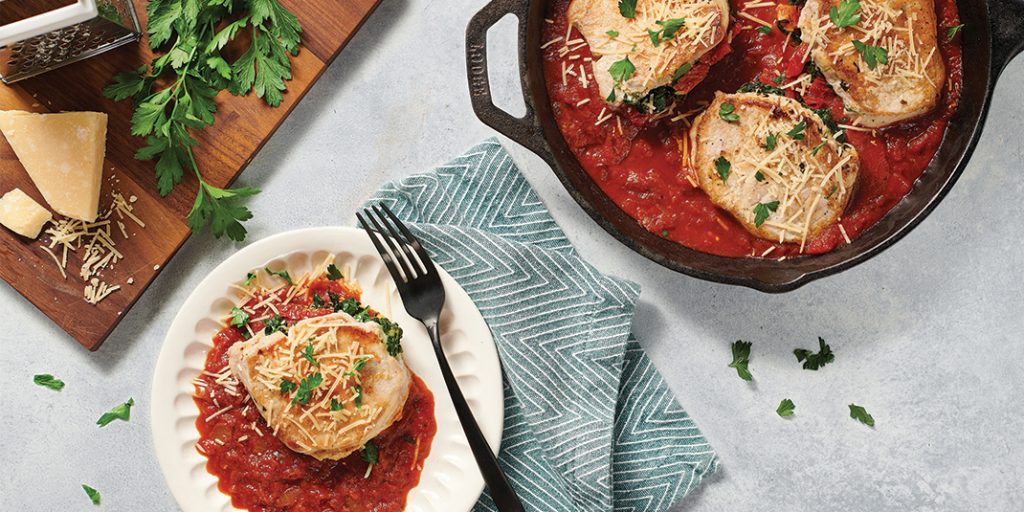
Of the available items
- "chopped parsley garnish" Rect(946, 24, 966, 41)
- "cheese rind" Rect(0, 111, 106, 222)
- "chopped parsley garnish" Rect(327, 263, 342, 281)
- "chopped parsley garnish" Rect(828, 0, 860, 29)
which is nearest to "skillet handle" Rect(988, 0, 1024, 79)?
"chopped parsley garnish" Rect(946, 24, 966, 41)

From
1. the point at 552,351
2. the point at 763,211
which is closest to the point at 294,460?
the point at 552,351

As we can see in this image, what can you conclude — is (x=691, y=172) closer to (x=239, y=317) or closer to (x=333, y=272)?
(x=333, y=272)

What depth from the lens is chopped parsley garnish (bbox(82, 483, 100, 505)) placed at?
4457mm

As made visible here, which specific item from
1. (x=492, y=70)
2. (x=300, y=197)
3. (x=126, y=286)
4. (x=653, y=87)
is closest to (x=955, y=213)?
(x=653, y=87)

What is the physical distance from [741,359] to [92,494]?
3.36 meters

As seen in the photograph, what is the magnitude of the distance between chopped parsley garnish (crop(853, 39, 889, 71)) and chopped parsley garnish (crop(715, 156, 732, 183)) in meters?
0.76

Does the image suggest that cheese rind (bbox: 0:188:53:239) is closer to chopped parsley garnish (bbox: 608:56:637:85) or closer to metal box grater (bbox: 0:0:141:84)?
metal box grater (bbox: 0:0:141:84)

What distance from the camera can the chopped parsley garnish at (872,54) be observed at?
3.95m

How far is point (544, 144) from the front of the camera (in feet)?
12.8

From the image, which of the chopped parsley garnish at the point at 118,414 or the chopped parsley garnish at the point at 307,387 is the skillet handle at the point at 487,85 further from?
the chopped parsley garnish at the point at 118,414

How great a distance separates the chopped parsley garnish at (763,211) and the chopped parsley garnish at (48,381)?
11.6ft

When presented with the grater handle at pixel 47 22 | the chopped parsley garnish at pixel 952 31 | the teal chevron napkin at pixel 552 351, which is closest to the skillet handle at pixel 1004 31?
the chopped parsley garnish at pixel 952 31

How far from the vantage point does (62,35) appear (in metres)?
3.97

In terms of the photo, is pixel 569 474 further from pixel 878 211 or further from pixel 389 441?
pixel 878 211
